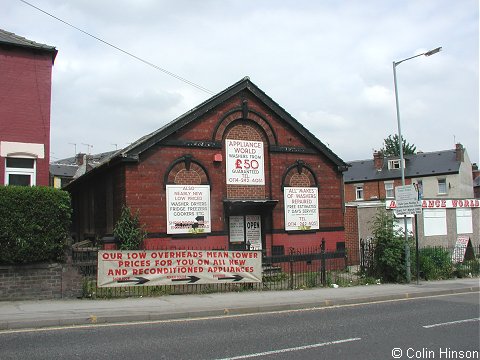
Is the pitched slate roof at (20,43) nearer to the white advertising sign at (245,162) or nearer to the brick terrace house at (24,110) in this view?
the brick terrace house at (24,110)

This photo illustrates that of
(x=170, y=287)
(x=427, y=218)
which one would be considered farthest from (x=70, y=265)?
(x=427, y=218)

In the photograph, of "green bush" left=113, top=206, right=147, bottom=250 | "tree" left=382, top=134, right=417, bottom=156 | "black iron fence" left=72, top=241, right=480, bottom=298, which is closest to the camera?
"black iron fence" left=72, top=241, right=480, bottom=298

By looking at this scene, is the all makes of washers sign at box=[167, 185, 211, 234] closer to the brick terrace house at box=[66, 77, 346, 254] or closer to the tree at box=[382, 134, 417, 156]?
the brick terrace house at box=[66, 77, 346, 254]

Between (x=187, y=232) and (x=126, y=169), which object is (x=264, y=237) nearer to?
(x=187, y=232)

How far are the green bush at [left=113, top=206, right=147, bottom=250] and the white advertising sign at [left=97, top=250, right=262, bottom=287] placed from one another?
120 inches

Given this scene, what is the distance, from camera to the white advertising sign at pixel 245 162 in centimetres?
2016

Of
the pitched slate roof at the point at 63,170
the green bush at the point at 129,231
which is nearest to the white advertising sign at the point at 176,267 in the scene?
the green bush at the point at 129,231

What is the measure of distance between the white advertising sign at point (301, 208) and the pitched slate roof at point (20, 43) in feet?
35.2

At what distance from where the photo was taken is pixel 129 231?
55.9 feet

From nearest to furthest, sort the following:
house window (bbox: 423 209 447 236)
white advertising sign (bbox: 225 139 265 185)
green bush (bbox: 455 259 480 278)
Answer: white advertising sign (bbox: 225 139 265 185) < green bush (bbox: 455 259 480 278) < house window (bbox: 423 209 447 236)

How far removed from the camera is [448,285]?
1745cm

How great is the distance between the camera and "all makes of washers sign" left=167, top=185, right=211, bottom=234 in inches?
724

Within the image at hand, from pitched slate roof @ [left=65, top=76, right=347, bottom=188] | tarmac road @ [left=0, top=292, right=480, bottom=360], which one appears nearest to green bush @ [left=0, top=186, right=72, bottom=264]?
tarmac road @ [left=0, top=292, right=480, bottom=360]

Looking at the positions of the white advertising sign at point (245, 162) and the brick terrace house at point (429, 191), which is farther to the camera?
the brick terrace house at point (429, 191)
